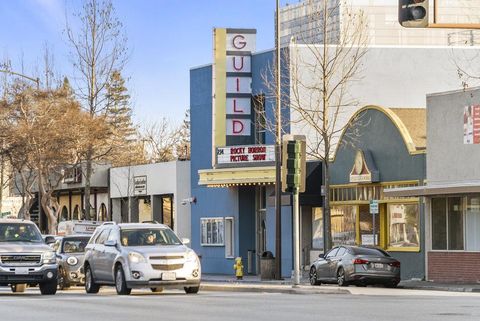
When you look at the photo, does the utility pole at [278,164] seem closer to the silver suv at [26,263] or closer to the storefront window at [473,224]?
the storefront window at [473,224]

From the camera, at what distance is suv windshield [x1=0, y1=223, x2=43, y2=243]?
1182 inches

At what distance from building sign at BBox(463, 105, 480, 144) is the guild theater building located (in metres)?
2.65

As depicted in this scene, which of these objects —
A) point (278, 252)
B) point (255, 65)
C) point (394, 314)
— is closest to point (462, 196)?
point (278, 252)

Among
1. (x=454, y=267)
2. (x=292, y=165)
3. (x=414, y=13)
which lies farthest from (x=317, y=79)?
(x=414, y=13)

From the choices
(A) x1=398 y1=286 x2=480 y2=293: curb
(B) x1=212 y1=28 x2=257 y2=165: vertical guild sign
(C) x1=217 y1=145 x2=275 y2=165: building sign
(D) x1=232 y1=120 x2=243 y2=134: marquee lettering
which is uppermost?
(B) x1=212 y1=28 x2=257 y2=165: vertical guild sign

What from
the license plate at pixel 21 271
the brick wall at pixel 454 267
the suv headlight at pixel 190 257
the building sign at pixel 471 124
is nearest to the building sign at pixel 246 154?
the brick wall at pixel 454 267

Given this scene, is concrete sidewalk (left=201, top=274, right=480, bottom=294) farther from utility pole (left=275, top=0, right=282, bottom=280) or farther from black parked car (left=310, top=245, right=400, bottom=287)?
utility pole (left=275, top=0, right=282, bottom=280)

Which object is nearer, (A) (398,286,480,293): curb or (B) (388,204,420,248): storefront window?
(A) (398,286,480,293): curb

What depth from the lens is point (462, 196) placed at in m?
37.6

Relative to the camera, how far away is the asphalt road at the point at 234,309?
723 inches

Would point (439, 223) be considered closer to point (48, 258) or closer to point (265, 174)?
point (265, 174)

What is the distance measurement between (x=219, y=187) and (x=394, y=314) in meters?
32.2

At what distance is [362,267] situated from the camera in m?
34.9

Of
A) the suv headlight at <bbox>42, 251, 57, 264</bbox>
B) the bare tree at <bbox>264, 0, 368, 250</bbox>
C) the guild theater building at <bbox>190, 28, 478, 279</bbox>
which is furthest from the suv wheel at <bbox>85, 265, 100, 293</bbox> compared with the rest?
the bare tree at <bbox>264, 0, 368, 250</bbox>
